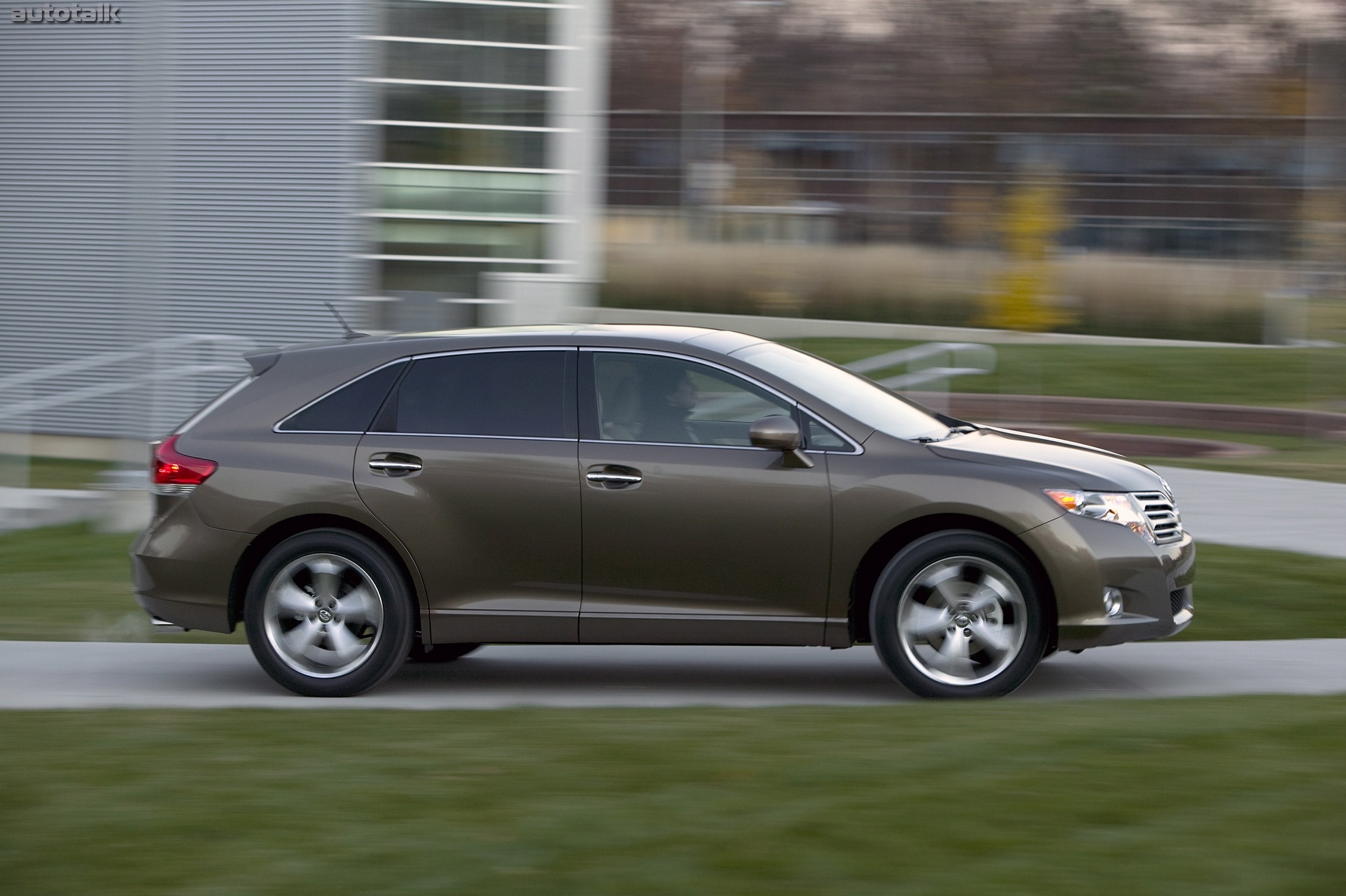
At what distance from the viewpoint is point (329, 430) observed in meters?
7.65

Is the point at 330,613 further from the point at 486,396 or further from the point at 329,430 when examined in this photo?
the point at 486,396

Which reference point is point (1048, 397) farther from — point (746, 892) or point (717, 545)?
point (746, 892)

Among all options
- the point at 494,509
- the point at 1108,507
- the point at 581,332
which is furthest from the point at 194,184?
the point at 1108,507

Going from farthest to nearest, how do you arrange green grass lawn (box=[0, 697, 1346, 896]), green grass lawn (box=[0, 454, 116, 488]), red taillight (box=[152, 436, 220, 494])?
green grass lawn (box=[0, 454, 116, 488]) < red taillight (box=[152, 436, 220, 494]) < green grass lawn (box=[0, 697, 1346, 896])

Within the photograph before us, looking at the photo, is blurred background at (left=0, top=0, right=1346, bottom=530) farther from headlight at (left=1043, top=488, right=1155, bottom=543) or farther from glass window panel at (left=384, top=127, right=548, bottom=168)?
headlight at (left=1043, top=488, right=1155, bottom=543)

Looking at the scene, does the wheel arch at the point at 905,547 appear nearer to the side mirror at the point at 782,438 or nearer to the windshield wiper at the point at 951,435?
the windshield wiper at the point at 951,435

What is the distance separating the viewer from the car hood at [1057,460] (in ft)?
23.9

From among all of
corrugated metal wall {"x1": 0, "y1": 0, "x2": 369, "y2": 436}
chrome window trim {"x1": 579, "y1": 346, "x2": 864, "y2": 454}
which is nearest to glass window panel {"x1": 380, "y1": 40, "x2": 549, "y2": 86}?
corrugated metal wall {"x1": 0, "y1": 0, "x2": 369, "y2": 436}

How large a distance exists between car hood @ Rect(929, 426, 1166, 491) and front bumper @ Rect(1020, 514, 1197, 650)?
7.9 inches

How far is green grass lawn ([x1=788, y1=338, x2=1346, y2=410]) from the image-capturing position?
1081 inches

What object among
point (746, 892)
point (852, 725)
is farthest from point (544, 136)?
point (746, 892)

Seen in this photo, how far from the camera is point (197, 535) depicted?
7.61 meters

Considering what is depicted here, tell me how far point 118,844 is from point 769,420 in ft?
11.0

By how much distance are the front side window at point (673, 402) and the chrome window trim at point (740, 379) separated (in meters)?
0.01
